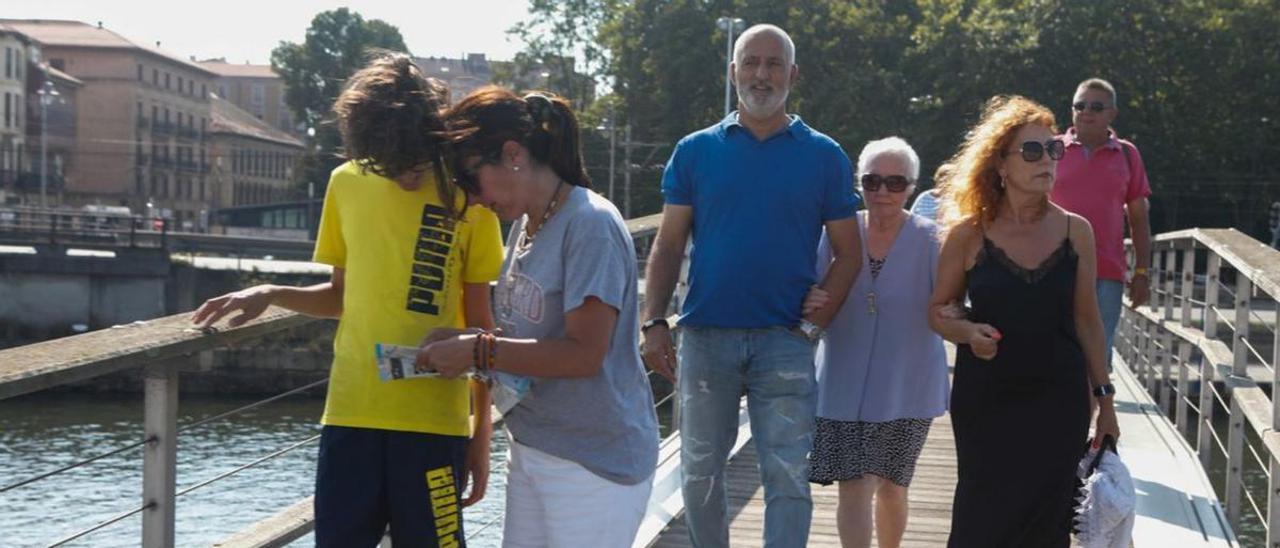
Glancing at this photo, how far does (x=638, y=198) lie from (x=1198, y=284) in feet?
75.0

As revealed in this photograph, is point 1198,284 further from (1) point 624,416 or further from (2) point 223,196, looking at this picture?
(2) point 223,196

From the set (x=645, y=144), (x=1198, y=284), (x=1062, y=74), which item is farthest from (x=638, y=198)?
(x=1198, y=284)

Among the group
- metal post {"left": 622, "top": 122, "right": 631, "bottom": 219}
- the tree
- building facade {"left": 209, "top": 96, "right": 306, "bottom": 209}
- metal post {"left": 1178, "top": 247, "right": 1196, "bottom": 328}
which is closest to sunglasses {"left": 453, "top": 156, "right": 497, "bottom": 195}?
metal post {"left": 1178, "top": 247, "right": 1196, "bottom": 328}

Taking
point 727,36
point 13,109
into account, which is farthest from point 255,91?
point 727,36

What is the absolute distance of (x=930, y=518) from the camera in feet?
21.4

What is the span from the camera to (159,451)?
10.6 feet

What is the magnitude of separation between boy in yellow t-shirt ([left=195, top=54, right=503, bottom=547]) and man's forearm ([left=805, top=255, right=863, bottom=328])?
1607mm

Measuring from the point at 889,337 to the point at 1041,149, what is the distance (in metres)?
0.96

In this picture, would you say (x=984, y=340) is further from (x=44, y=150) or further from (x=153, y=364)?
(x=44, y=150)

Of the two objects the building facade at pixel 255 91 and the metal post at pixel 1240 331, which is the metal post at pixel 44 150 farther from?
the metal post at pixel 1240 331


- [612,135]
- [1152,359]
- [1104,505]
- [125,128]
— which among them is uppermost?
[125,128]

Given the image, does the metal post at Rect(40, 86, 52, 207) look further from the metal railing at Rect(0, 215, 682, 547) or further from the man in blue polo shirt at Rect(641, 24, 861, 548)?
the metal railing at Rect(0, 215, 682, 547)

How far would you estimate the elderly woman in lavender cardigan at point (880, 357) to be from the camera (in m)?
4.89

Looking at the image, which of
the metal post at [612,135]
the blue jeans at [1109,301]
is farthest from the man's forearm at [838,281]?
the metal post at [612,135]
